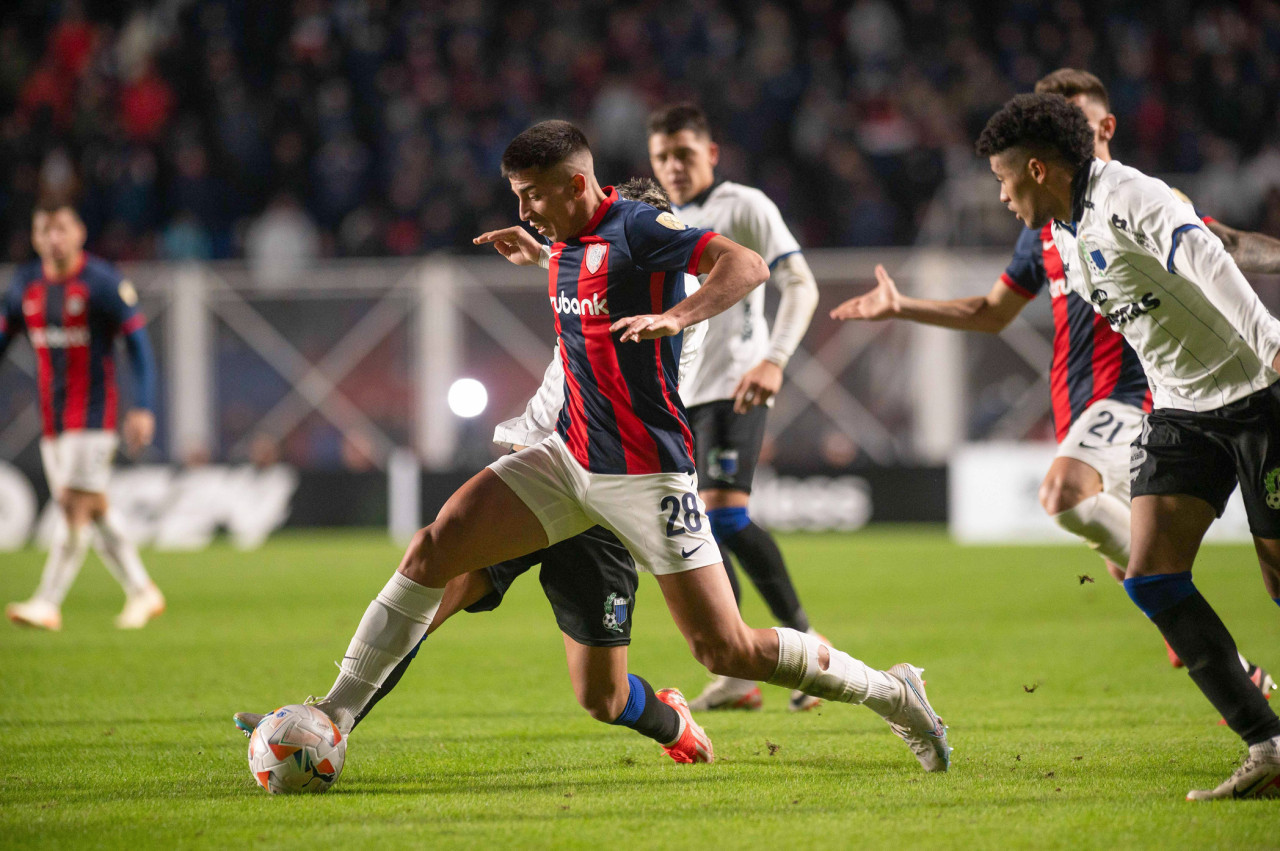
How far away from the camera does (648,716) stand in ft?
14.7

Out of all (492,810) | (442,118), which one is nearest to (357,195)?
(442,118)

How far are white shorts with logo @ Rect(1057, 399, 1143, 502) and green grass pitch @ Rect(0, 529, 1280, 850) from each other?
3.15 feet

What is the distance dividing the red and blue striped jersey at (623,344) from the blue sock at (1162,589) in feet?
4.69

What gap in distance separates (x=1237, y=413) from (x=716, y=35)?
54.3 feet

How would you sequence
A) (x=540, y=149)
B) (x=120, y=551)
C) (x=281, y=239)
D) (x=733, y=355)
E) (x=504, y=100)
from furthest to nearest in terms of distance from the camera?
(x=504, y=100) → (x=281, y=239) → (x=120, y=551) → (x=733, y=355) → (x=540, y=149)

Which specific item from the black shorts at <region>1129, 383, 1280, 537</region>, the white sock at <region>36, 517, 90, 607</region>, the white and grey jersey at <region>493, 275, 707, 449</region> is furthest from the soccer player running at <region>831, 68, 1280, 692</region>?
the white sock at <region>36, 517, 90, 607</region>

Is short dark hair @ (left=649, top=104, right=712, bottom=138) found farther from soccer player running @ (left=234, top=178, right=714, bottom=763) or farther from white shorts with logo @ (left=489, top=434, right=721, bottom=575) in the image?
white shorts with logo @ (left=489, top=434, right=721, bottom=575)

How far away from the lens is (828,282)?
1599 cm

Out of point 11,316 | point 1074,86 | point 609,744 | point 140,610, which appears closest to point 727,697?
point 609,744

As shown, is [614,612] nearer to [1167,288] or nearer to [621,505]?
[621,505]

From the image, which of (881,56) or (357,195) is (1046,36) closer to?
(881,56)

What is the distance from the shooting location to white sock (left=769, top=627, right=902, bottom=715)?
415cm

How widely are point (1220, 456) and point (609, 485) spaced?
185 centimetres

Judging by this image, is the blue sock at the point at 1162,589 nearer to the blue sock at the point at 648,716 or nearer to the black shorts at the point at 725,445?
the blue sock at the point at 648,716
